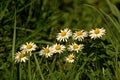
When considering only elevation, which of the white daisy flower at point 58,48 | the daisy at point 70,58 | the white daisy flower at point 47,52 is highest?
the white daisy flower at point 58,48

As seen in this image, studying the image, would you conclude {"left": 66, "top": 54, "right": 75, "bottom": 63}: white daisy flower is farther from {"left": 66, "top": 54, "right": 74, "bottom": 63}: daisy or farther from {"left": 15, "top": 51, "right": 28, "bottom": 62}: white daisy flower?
{"left": 15, "top": 51, "right": 28, "bottom": 62}: white daisy flower

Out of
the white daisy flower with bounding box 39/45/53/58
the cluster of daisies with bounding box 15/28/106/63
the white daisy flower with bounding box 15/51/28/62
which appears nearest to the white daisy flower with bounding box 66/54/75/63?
the cluster of daisies with bounding box 15/28/106/63

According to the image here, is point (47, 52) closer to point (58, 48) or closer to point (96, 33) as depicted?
point (58, 48)

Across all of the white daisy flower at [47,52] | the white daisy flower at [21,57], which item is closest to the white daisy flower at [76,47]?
the white daisy flower at [47,52]

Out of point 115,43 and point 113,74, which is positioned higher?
point 115,43

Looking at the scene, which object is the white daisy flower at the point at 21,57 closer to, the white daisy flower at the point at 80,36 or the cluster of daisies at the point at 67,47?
the cluster of daisies at the point at 67,47

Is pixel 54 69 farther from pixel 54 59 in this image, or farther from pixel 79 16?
pixel 79 16

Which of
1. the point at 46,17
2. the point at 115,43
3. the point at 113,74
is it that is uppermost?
the point at 46,17

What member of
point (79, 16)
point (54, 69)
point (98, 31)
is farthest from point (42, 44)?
point (79, 16)

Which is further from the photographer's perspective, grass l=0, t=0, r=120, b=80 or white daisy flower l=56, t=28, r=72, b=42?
white daisy flower l=56, t=28, r=72, b=42

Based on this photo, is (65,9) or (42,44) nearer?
(42,44)

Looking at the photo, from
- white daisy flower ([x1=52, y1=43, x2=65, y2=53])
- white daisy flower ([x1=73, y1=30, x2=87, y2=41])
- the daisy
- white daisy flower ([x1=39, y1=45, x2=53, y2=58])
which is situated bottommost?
the daisy
